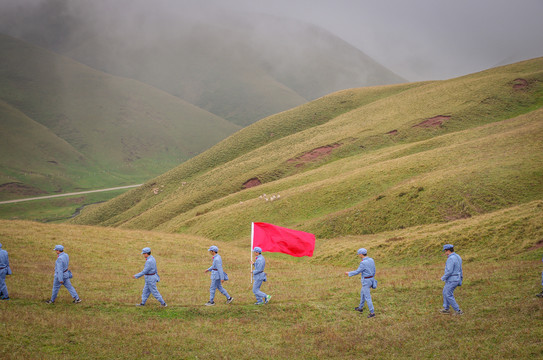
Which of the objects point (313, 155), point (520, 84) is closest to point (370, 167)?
point (313, 155)

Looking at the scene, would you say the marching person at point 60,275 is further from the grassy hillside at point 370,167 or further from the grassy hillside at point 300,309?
the grassy hillside at point 370,167

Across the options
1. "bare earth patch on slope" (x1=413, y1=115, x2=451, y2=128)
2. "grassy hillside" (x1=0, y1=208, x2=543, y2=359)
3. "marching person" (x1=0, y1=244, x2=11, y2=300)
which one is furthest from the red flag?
"bare earth patch on slope" (x1=413, y1=115, x2=451, y2=128)

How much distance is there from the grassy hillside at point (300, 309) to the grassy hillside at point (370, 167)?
11.1 m

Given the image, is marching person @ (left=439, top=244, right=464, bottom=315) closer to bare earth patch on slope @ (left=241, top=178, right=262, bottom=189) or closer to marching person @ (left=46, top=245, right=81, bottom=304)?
marching person @ (left=46, top=245, right=81, bottom=304)

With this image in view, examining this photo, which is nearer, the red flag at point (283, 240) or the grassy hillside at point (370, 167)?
the red flag at point (283, 240)

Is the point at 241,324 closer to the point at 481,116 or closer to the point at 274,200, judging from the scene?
the point at 274,200

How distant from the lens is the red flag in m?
20.8

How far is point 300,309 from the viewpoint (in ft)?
61.5

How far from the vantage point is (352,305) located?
19.5m

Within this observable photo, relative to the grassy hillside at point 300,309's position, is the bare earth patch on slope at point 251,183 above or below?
above

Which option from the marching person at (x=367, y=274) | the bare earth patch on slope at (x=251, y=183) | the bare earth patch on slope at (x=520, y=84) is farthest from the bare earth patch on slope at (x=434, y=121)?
the marching person at (x=367, y=274)

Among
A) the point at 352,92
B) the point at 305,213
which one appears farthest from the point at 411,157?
the point at 352,92

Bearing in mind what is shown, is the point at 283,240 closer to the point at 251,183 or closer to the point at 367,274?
the point at 367,274

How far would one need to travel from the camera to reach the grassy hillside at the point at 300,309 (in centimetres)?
1418
